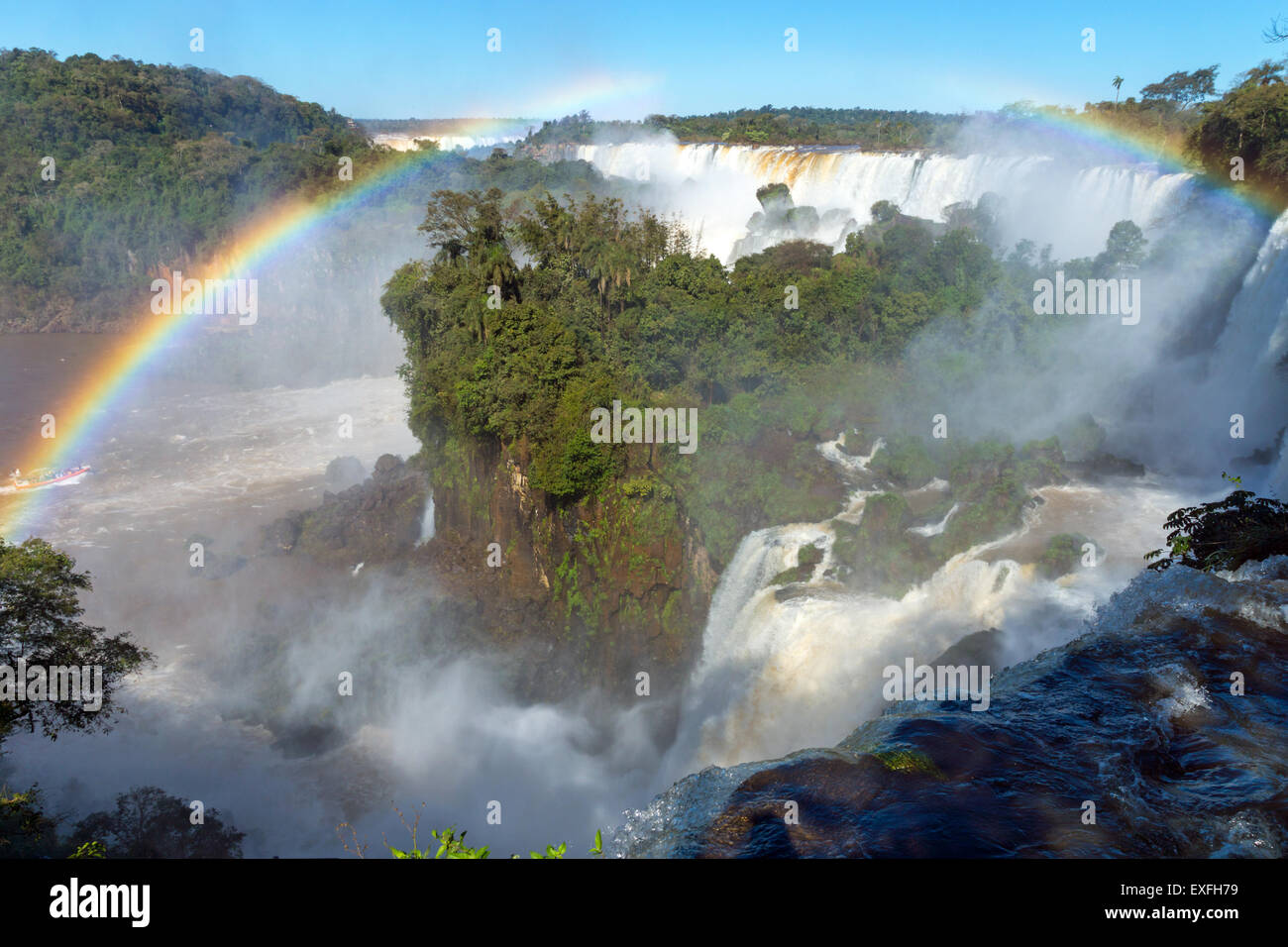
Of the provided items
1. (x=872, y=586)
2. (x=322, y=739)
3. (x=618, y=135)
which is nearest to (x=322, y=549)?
(x=322, y=739)

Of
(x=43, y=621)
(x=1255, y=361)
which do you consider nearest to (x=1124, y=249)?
(x=1255, y=361)

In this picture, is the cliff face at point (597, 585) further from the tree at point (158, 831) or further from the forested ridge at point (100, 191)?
the forested ridge at point (100, 191)

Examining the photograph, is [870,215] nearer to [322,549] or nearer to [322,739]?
[322,549]

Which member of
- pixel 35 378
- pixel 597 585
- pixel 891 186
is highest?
pixel 891 186

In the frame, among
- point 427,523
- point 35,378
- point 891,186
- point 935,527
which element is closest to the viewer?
point 935,527

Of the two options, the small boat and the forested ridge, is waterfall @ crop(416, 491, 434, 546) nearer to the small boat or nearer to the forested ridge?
the small boat

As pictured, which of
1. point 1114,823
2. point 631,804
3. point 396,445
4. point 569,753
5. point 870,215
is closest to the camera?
point 1114,823

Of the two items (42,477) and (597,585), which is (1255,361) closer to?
(597,585)
